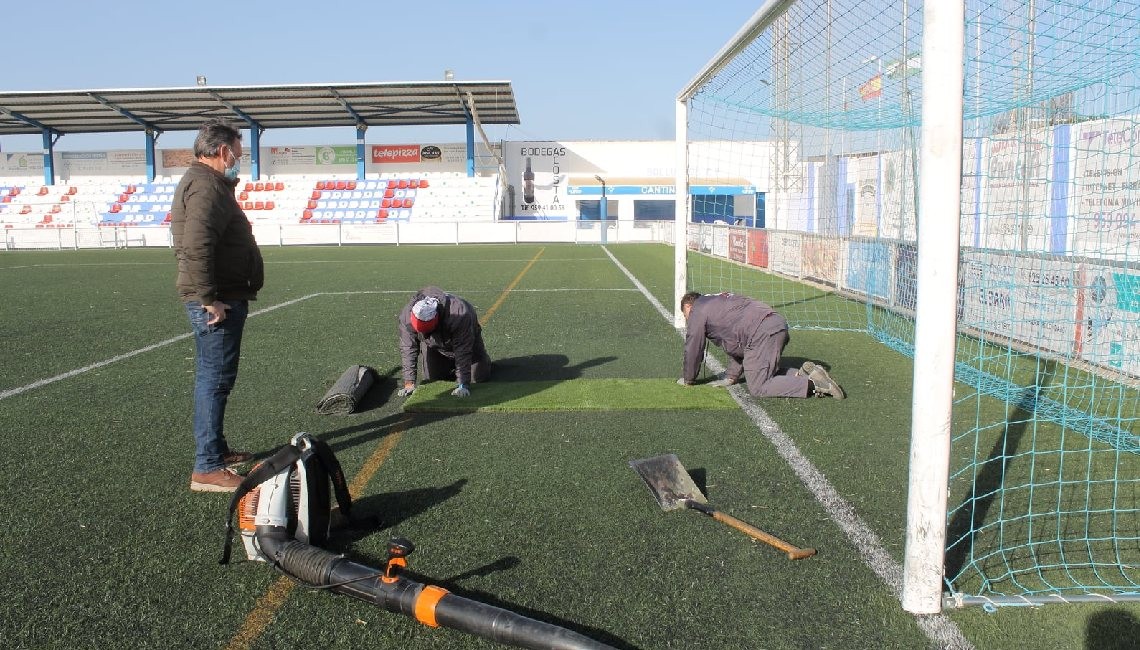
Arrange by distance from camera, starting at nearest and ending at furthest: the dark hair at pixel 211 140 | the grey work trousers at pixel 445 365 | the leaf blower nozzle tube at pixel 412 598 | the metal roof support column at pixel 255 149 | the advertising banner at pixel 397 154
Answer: the leaf blower nozzle tube at pixel 412 598 → the dark hair at pixel 211 140 → the grey work trousers at pixel 445 365 → the metal roof support column at pixel 255 149 → the advertising banner at pixel 397 154

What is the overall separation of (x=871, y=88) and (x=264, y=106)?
133 feet

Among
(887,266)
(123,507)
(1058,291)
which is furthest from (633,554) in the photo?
(887,266)

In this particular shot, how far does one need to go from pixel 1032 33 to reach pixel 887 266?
603 centimetres

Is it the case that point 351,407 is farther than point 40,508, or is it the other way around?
point 351,407

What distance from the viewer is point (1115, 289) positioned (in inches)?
257

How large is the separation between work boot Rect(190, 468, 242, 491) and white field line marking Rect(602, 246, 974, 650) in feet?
9.76

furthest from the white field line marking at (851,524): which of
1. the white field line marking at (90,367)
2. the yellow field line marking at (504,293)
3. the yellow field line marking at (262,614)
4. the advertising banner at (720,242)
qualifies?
the advertising banner at (720,242)

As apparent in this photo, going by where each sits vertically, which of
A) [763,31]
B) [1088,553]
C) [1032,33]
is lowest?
[1088,553]

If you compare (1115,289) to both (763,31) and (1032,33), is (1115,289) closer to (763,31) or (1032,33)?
(1032,33)

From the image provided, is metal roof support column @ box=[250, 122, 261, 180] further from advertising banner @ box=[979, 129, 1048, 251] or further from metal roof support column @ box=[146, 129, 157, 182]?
advertising banner @ box=[979, 129, 1048, 251]

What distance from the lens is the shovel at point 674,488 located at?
377cm

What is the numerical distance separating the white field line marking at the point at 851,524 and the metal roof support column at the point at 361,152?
4516 cm

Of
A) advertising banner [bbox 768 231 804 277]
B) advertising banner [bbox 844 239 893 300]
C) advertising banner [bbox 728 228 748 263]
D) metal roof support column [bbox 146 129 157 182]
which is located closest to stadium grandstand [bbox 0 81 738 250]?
metal roof support column [bbox 146 129 157 182]

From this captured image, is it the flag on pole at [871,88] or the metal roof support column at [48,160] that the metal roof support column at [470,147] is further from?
the flag on pole at [871,88]
